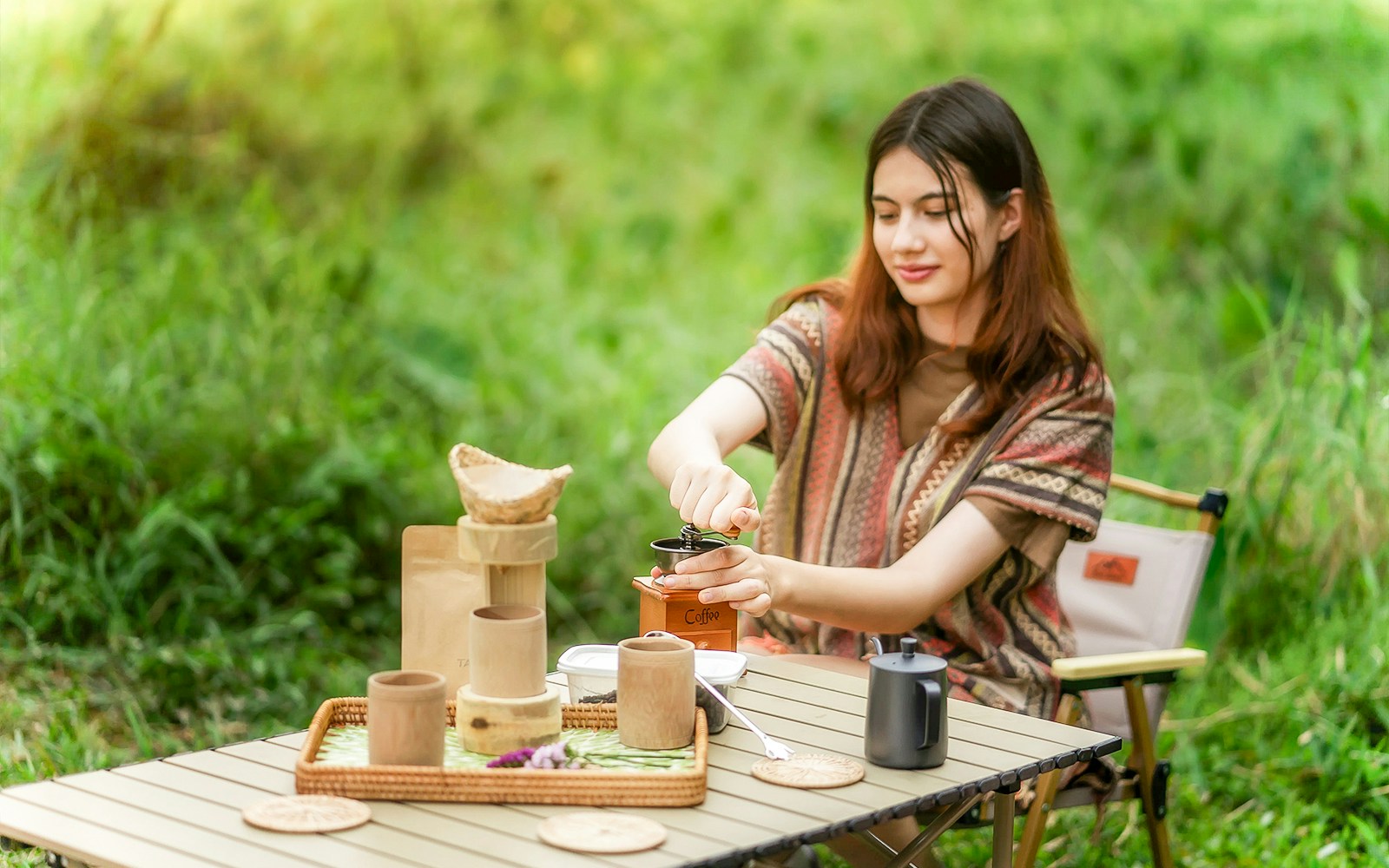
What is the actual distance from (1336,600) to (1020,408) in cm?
192

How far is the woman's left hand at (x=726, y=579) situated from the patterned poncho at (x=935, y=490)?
2.12ft

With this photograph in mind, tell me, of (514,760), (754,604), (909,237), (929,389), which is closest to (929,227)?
(909,237)

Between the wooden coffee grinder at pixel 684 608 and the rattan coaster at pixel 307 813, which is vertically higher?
the wooden coffee grinder at pixel 684 608

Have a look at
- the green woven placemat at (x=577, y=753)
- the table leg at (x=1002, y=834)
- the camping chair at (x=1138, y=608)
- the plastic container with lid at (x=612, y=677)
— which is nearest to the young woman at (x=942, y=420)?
the camping chair at (x=1138, y=608)

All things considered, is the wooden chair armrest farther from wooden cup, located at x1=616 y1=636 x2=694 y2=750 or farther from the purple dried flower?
the purple dried flower

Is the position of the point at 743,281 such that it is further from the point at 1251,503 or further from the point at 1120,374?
the point at 1251,503

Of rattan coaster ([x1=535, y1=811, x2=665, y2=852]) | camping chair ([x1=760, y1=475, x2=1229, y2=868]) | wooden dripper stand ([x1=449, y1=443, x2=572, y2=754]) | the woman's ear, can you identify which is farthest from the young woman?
rattan coaster ([x1=535, y1=811, x2=665, y2=852])

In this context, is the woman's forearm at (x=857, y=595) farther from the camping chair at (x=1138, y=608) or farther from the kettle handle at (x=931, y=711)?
the kettle handle at (x=931, y=711)

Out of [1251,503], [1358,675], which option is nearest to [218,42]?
[1251,503]

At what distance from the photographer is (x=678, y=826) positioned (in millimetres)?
1735

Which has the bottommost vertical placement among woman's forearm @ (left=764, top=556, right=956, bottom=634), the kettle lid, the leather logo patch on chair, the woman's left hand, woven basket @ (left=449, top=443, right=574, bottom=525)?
the leather logo patch on chair

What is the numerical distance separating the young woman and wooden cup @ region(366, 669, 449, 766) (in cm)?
92

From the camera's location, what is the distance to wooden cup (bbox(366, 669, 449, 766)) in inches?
71.4

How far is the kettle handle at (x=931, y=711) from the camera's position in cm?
193
